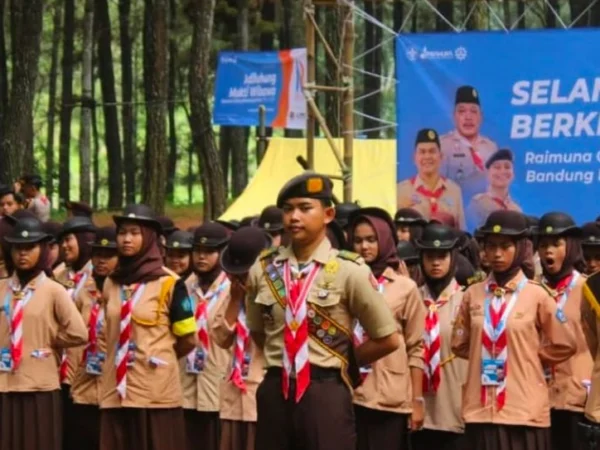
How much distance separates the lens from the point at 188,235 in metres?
13.6

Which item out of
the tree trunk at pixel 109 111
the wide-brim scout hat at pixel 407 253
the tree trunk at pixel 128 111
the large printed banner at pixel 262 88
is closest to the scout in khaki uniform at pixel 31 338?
the wide-brim scout hat at pixel 407 253

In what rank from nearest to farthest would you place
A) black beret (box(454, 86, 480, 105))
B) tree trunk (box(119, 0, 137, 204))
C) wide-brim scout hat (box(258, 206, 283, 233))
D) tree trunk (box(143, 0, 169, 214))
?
wide-brim scout hat (box(258, 206, 283, 233)), black beret (box(454, 86, 480, 105)), tree trunk (box(143, 0, 169, 214)), tree trunk (box(119, 0, 137, 204))

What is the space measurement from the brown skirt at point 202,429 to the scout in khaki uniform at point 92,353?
879 mm

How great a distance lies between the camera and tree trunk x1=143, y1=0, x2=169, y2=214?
2914cm

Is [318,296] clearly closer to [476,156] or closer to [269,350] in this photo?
[269,350]

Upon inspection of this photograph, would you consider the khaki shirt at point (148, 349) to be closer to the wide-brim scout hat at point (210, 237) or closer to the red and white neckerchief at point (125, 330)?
the red and white neckerchief at point (125, 330)

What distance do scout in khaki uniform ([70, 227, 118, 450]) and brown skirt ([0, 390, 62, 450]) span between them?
277 millimetres

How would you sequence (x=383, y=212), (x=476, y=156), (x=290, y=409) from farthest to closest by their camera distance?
(x=476, y=156) < (x=383, y=212) < (x=290, y=409)

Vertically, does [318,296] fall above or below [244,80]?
below

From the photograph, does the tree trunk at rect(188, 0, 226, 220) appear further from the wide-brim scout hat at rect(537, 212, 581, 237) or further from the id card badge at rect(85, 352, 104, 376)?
the wide-brim scout hat at rect(537, 212, 581, 237)

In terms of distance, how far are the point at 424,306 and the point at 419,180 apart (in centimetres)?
712

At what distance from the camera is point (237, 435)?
38.3ft

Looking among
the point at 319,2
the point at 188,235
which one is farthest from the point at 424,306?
the point at 319,2

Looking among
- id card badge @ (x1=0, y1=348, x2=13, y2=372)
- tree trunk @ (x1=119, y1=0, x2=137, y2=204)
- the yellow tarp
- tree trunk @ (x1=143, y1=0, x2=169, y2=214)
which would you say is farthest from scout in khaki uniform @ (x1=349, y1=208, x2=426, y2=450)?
tree trunk @ (x1=119, y1=0, x2=137, y2=204)
